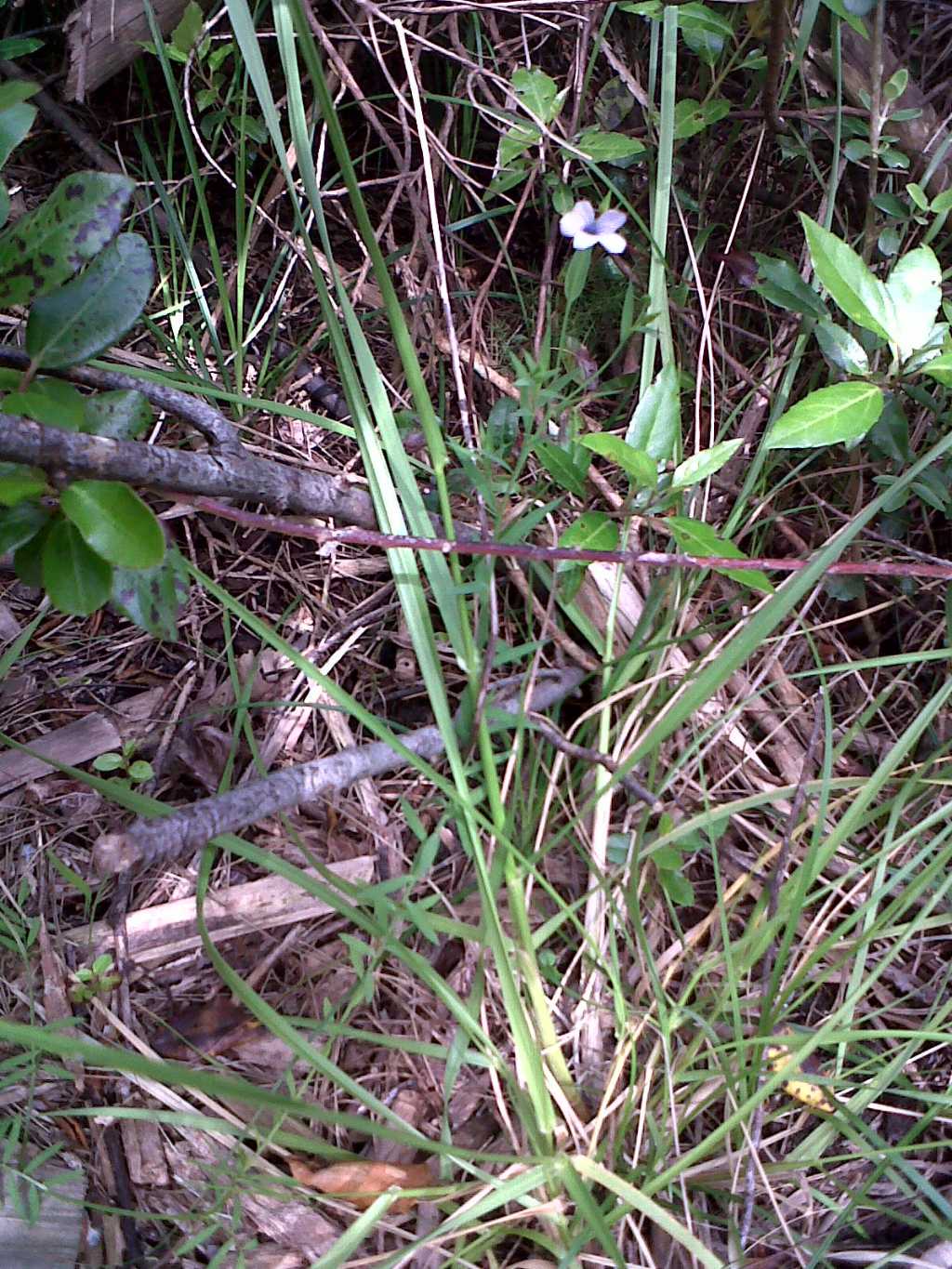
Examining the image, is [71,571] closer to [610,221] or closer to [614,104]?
[610,221]

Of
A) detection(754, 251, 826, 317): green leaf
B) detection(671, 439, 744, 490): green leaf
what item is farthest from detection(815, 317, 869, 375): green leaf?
detection(671, 439, 744, 490): green leaf

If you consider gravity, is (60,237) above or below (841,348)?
above

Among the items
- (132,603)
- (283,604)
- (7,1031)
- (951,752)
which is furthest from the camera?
(283,604)

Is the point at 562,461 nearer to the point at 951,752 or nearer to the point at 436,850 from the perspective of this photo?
the point at 436,850

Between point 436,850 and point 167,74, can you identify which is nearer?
point 436,850

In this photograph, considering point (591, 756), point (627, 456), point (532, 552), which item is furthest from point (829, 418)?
point (591, 756)

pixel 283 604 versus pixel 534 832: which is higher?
pixel 283 604

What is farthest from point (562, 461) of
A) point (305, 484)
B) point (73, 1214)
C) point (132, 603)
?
point (73, 1214)

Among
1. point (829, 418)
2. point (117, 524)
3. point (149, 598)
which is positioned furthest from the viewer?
point (829, 418)
